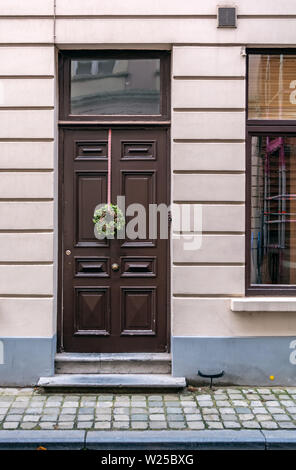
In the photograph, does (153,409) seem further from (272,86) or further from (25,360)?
(272,86)

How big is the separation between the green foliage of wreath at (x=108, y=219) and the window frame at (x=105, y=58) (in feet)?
3.99

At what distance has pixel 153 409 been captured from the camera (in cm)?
478

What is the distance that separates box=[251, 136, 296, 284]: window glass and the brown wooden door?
1.24 meters

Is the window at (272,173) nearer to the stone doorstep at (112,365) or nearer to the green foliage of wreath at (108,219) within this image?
the stone doorstep at (112,365)

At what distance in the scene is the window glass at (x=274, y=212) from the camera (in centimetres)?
574

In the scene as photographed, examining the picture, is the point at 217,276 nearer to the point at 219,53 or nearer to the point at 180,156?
the point at 180,156

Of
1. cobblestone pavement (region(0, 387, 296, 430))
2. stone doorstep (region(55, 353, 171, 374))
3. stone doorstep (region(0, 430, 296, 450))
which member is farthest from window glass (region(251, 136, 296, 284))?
stone doorstep (region(0, 430, 296, 450))

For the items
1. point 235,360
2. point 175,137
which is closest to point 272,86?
point 175,137

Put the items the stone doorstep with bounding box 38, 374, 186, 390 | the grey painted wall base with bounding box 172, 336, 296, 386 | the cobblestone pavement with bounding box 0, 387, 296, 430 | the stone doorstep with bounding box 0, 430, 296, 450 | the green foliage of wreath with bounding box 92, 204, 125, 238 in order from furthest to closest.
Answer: the green foliage of wreath with bounding box 92, 204, 125, 238 < the grey painted wall base with bounding box 172, 336, 296, 386 < the stone doorstep with bounding box 38, 374, 186, 390 < the cobblestone pavement with bounding box 0, 387, 296, 430 < the stone doorstep with bounding box 0, 430, 296, 450

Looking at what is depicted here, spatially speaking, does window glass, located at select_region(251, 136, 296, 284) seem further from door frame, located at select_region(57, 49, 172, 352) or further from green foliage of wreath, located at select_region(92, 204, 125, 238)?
green foliage of wreath, located at select_region(92, 204, 125, 238)

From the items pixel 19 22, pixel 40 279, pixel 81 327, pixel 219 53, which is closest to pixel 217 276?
pixel 81 327

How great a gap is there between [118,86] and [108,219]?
6.04ft

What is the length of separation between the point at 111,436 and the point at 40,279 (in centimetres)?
221

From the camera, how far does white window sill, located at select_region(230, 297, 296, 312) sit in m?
5.41
